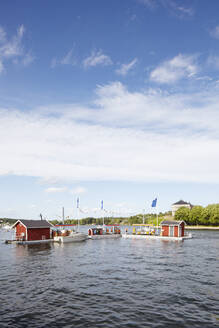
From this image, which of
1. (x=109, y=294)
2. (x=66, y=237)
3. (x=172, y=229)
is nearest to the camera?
(x=109, y=294)

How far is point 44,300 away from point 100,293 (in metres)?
5.22

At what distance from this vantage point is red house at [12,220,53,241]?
68.7 meters

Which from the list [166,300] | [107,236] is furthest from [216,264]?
[107,236]

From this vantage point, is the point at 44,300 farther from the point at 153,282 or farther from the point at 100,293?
the point at 153,282

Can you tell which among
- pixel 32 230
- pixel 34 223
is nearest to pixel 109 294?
pixel 32 230

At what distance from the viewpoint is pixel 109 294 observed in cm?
2533

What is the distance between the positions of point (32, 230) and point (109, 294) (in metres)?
48.9

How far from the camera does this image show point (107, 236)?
94562mm

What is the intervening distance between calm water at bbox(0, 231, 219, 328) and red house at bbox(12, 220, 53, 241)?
2827cm

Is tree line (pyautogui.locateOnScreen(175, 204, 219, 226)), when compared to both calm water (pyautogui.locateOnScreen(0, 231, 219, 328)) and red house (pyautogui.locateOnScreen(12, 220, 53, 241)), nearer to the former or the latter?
red house (pyautogui.locateOnScreen(12, 220, 53, 241))

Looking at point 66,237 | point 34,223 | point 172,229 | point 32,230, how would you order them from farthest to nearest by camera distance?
point 172,229, point 66,237, point 34,223, point 32,230

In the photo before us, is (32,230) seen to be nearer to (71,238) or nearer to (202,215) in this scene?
(71,238)

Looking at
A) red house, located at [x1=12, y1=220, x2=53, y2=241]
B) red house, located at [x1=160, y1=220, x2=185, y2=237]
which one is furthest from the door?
red house, located at [x1=12, y1=220, x2=53, y2=241]

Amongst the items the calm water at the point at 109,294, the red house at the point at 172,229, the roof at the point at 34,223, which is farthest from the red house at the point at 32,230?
the red house at the point at 172,229
